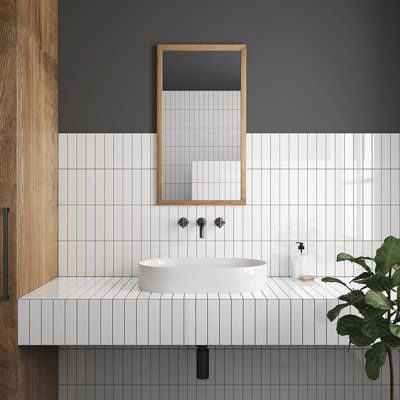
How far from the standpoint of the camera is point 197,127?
106 inches

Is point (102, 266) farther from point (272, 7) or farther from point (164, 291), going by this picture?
point (272, 7)

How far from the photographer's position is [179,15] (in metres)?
2.72

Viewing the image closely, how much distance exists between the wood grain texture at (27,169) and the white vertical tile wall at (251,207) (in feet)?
0.59

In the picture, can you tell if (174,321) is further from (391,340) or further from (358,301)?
(391,340)

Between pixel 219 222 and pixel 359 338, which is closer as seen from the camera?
pixel 359 338

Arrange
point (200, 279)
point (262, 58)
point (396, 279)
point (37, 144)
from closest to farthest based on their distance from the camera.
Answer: point (396, 279), point (200, 279), point (37, 144), point (262, 58)

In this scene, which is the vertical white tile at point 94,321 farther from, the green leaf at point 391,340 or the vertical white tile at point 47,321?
the green leaf at point 391,340

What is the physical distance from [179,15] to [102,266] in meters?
1.55

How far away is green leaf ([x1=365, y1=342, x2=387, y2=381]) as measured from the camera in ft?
5.72

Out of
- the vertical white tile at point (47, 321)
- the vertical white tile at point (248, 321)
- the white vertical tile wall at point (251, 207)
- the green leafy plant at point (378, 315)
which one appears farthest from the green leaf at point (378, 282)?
the vertical white tile at point (47, 321)

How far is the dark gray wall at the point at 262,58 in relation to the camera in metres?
2.71

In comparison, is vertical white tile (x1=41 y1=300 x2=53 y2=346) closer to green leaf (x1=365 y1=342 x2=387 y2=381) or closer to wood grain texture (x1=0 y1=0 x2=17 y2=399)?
wood grain texture (x1=0 y1=0 x2=17 y2=399)

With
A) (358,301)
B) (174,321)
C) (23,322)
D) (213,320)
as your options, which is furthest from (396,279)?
(23,322)

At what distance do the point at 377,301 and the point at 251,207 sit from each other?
1116 millimetres
